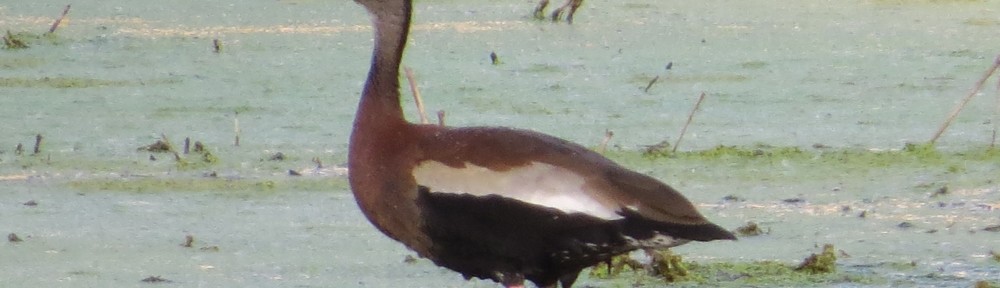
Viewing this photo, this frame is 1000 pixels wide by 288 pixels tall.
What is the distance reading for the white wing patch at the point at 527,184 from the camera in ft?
9.52

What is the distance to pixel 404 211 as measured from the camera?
2.97 metres

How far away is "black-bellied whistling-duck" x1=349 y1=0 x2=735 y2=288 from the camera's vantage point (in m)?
2.90

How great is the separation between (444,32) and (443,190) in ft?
15.1

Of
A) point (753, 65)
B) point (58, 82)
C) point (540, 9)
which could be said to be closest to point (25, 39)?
point (58, 82)

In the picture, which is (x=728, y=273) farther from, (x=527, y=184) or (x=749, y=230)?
(x=527, y=184)

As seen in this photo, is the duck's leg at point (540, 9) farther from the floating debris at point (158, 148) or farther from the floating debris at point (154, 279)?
the floating debris at point (154, 279)

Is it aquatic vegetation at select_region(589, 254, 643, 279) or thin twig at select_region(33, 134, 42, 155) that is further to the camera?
thin twig at select_region(33, 134, 42, 155)

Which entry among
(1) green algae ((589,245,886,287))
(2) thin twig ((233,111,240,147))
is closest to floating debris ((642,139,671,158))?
(2) thin twig ((233,111,240,147))

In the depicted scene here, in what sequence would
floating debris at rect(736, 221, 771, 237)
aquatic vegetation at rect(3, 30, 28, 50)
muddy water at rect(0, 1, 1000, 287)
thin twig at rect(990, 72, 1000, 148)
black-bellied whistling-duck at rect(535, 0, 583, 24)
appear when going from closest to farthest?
1. muddy water at rect(0, 1, 1000, 287)
2. floating debris at rect(736, 221, 771, 237)
3. thin twig at rect(990, 72, 1000, 148)
4. aquatic vegetation at rect(3, 30, 28, 50)
5. black-bellied whistling-duck at rect(535, 0, 583, 24)

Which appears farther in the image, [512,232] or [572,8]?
[572,8]

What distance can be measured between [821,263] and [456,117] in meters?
2.21

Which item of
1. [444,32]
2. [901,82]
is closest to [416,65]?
[444,32]

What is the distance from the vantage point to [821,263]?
3.60 meters

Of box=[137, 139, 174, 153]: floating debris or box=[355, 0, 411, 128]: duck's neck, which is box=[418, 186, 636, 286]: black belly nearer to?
box=[355, 0, 411, 128]: duck's neck
